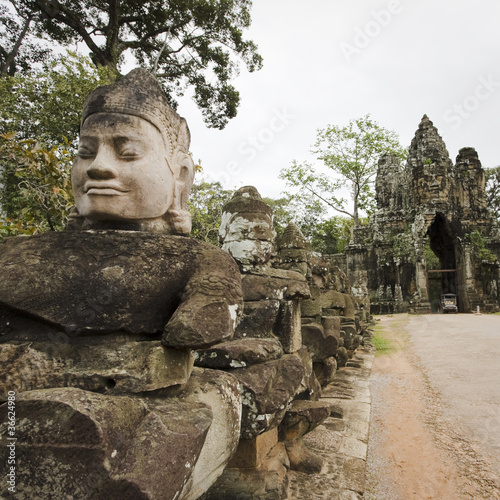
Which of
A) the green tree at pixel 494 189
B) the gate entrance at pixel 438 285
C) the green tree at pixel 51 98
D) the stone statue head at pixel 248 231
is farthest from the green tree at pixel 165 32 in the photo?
the green tree at pixel 494 189

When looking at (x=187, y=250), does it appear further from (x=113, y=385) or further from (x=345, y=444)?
(x=345, y=444)

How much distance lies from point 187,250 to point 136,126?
0.70m

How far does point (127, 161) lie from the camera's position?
1.95m

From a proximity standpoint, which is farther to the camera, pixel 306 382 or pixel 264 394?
pixel 306 382

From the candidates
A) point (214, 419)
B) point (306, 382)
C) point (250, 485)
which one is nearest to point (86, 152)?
point (214, 419)

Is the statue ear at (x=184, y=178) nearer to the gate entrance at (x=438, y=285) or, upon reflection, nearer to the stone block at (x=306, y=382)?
the stone block at (x=306, y=382)

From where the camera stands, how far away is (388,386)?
5707 mm

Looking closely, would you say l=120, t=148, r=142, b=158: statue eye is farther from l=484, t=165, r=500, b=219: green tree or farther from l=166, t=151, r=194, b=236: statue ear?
l=484, t=165, r=500, b=219: green tree

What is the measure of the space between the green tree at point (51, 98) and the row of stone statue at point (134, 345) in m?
7.79

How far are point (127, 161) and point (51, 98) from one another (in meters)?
8.36

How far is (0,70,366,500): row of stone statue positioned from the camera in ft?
3.69

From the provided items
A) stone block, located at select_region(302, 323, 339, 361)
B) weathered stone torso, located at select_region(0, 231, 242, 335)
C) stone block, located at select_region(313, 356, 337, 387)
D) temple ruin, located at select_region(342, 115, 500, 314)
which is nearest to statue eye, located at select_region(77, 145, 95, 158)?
weathered stone torso, located at select_region(0, 231, 242, 335)

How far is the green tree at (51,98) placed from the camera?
28.5 ft

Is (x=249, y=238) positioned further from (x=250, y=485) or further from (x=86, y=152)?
(x=250, y=485)
